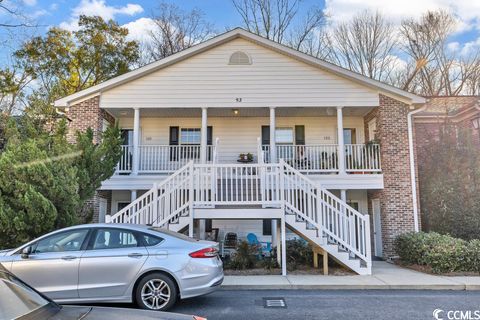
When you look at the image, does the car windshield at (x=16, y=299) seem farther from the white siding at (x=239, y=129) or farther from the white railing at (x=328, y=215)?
the white siding at (x=239, y=129)

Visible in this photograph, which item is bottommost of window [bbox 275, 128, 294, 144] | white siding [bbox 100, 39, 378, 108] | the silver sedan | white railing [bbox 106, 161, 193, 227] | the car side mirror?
the silver sedan

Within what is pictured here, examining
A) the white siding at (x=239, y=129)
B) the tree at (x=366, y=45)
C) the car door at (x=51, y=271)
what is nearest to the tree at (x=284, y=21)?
the tree at (x=366, y=45)

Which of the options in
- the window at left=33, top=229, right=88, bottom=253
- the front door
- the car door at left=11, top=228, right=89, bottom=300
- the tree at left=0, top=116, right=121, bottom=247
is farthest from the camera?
the front door

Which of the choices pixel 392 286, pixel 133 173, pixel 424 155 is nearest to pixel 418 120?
pixel 424 155

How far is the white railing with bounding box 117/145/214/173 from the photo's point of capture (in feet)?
44.1

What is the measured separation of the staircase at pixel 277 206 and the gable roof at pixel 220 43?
16.4 ft

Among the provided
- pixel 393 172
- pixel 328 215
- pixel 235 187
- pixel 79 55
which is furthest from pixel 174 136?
pixel 79 55

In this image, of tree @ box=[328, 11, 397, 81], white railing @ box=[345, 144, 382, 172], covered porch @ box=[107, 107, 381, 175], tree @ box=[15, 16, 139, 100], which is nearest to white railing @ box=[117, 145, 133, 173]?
covered porch @ box=[107, 107, 381, 175]

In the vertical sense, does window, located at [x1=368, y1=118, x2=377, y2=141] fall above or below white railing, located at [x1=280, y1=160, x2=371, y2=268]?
above

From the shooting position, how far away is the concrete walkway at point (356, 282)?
7.99 metres

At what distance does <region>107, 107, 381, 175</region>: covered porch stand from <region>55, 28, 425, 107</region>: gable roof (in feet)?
3.57

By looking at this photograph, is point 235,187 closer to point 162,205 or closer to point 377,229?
point 162,205

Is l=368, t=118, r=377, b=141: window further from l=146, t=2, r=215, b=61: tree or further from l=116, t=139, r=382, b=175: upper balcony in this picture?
l=146, t=2, r=215, b=61: tree

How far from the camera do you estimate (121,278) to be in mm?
5859
